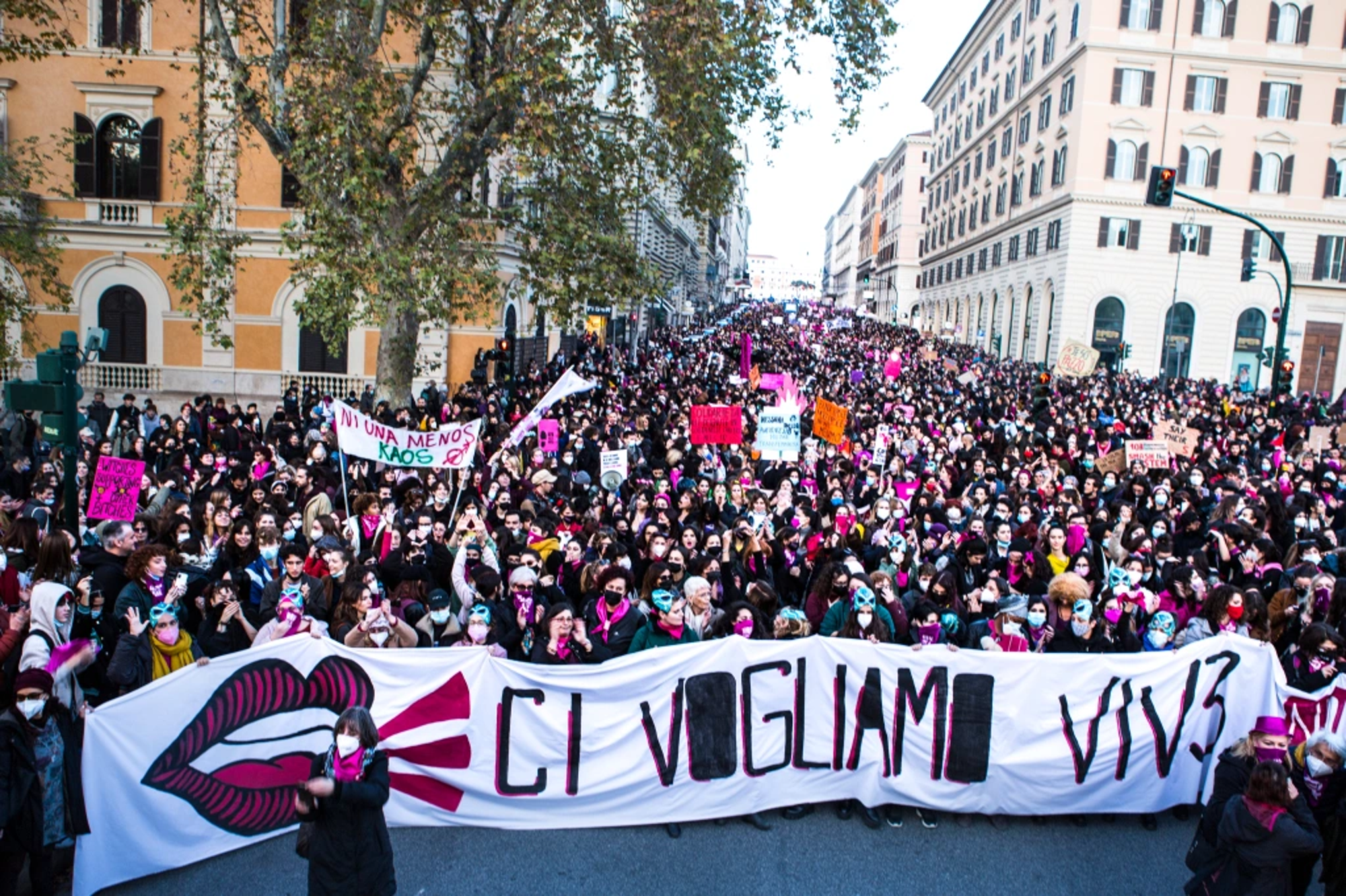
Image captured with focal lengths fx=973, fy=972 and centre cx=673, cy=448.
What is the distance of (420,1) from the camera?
17.0 m

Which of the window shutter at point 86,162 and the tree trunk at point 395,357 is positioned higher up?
the window shutter at point 86,162

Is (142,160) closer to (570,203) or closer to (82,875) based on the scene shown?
(570,203)

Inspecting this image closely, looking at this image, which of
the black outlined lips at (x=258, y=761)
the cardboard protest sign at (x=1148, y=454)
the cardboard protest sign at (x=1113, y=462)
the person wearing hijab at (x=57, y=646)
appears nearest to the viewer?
the person wearing hijab at (x=57, y=646)

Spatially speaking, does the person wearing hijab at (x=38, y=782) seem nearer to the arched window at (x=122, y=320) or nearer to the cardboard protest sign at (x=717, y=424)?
the cardboard protest sign at (x=717, y=424)

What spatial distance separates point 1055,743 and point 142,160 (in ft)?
85.3

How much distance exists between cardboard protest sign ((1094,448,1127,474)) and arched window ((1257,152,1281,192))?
39114 mm

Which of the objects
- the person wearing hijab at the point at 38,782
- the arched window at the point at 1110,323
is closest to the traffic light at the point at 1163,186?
the person wearing hijab at the point at 38,782

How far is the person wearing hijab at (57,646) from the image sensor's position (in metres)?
4.79

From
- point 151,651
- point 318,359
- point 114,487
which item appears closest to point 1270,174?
point 318,359

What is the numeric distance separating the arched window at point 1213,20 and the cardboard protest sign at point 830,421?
41078 millimetres

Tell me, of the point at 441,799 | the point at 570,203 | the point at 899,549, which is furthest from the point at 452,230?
the point at 441,799

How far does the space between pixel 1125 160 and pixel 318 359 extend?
1490 inches

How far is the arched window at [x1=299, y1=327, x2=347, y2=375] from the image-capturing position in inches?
1005

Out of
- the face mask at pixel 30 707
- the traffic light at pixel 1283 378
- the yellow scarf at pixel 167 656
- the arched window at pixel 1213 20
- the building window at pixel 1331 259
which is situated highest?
the arched window at pixel 1213 20
